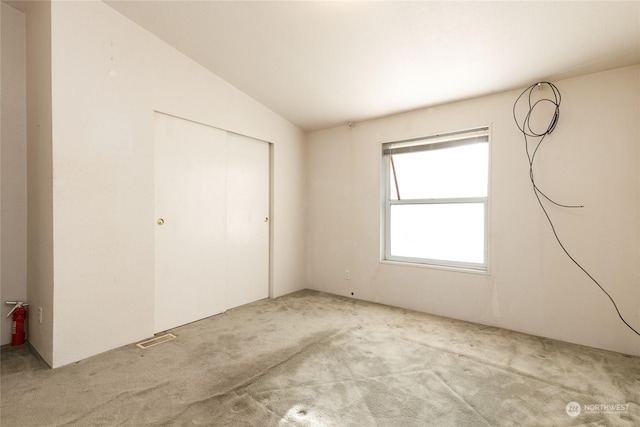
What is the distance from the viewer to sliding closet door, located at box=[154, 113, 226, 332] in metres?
2.81

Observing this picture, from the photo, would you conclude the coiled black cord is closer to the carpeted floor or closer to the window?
the window

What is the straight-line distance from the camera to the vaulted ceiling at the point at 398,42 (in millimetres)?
2049

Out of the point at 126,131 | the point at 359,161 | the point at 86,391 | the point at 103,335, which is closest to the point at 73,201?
the point at 126,131

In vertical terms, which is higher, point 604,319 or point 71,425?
point 604,319

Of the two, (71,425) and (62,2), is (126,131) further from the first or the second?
(71,425)

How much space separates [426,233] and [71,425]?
3304 millimetres

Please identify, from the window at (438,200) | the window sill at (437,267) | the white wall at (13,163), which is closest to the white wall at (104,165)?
the white wall at (13,163)

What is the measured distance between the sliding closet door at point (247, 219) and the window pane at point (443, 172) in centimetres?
168

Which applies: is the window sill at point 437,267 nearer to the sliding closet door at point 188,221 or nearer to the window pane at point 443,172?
the window pane at point 443,172

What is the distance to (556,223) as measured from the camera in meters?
2.63

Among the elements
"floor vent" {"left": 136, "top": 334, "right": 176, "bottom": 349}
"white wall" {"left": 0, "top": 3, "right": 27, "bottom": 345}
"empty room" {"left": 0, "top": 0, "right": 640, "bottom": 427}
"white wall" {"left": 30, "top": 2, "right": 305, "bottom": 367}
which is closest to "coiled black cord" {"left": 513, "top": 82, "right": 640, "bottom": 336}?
"empty room" {"left": 0, "top": 0, "right": 640, "bottom": 427}

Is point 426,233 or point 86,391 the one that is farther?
point 426,233

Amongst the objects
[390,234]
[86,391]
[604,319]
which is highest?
[390,234]

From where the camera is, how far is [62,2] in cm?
217
